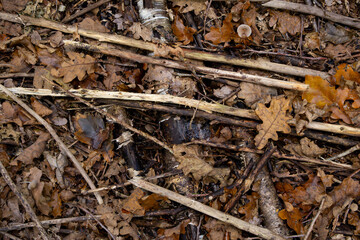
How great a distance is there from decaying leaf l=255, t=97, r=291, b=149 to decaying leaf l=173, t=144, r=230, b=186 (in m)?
0.63

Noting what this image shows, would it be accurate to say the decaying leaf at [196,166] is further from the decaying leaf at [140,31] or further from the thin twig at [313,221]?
the decaying leaf at [140,31]

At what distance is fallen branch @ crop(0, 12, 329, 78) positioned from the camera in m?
3.32

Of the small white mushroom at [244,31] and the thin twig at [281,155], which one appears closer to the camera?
the thin twig at [281,155]

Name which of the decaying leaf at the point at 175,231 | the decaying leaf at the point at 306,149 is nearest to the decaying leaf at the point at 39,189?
the decaying leaf at the point at 175,231

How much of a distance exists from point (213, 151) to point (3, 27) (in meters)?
3.44

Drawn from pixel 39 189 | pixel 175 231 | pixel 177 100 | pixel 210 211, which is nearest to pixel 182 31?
pixel 177 100

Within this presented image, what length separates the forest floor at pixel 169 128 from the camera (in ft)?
9.78

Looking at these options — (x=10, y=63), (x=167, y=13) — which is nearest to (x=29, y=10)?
(x=10, y=63)

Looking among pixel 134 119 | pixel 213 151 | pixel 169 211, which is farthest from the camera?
pixel 134 119

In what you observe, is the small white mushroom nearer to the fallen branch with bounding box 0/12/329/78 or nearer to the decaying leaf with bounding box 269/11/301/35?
the fallen branch with bounding box 0/12/329/78

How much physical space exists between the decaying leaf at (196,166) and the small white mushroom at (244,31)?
5.82 feet

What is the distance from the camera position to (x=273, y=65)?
11.1 ft

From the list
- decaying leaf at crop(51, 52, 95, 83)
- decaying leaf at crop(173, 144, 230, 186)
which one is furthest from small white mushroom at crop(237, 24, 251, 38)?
decaying leaf at crop(51, 52, 95, 83)

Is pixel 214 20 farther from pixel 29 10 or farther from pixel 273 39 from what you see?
pixel 29 10
